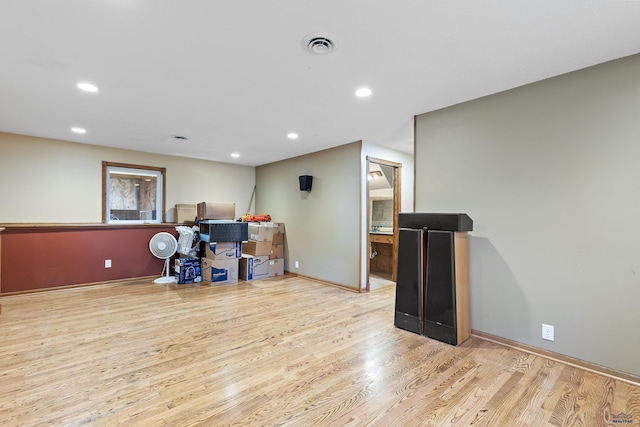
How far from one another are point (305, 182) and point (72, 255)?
3802 mm

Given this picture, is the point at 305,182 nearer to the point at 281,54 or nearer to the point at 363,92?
the point at 363,92

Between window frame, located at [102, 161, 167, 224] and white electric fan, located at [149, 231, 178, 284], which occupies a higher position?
window frame, located at [102, 161, 167, 224]

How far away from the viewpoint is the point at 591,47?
6.63 feet

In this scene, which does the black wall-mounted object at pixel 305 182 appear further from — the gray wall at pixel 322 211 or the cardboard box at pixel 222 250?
the cardboard box at pixel 222 250

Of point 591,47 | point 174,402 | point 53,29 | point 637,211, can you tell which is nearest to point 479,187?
point 637,211

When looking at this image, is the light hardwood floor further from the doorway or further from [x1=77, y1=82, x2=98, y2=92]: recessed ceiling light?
[x1=77, y1=82, x2=98, y2=92]: recessed ceiling light

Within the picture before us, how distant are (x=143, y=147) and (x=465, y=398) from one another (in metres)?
5.50

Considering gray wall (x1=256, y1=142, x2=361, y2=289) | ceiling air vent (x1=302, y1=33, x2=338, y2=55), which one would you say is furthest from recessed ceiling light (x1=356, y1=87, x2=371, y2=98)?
gray wall (x1=256, y1=142, x2=361, y2=289)

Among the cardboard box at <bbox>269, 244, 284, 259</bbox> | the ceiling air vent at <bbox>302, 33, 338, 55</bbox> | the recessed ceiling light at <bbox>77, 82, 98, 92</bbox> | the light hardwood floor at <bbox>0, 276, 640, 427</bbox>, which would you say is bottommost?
the light hardwood floor at <bbox>0, 276, 640, 427</bbox>

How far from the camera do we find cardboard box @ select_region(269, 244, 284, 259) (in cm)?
572

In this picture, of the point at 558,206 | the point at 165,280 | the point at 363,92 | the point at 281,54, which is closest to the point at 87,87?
the point at 281,54

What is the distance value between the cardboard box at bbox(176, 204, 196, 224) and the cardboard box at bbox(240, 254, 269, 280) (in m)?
1.26

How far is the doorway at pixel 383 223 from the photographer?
17.5ft

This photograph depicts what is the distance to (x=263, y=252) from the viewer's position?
5.56 metres
